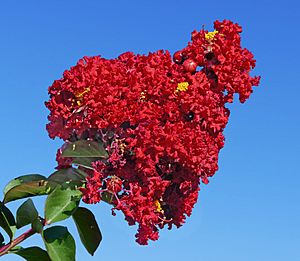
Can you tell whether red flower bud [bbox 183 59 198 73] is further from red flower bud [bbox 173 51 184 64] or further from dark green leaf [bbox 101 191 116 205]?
dark green leaf [bbox 101 191 116 205]

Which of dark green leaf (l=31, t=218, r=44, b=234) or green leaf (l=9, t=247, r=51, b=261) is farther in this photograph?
green leaf (l=9, t=247, r=51, b=261)

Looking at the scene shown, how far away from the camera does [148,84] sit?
10.4 feet

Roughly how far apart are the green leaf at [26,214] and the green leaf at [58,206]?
185 mm

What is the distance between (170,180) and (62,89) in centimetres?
82

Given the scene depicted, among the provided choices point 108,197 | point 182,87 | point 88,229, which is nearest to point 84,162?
point 108,197

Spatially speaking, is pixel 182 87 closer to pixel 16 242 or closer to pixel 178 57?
pixel 178 57

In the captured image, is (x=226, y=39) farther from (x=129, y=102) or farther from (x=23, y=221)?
(x=23, y=221)

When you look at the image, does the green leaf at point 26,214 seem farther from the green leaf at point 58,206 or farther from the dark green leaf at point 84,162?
the dark green leaf at point 84,162

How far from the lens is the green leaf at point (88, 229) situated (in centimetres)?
309

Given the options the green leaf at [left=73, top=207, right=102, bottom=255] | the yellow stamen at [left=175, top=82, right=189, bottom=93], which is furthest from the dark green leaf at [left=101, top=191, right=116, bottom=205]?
the yellow stamen at [left=175, top=82, right=189, bottom=93]

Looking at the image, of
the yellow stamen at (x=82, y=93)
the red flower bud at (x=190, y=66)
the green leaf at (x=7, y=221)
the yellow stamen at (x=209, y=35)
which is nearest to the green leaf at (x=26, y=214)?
the green leaf at (x=7, y=221)

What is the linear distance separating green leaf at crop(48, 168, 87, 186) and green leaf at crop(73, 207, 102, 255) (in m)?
0.16

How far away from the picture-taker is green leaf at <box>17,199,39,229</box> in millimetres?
3084

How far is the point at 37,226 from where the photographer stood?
2.92 m
